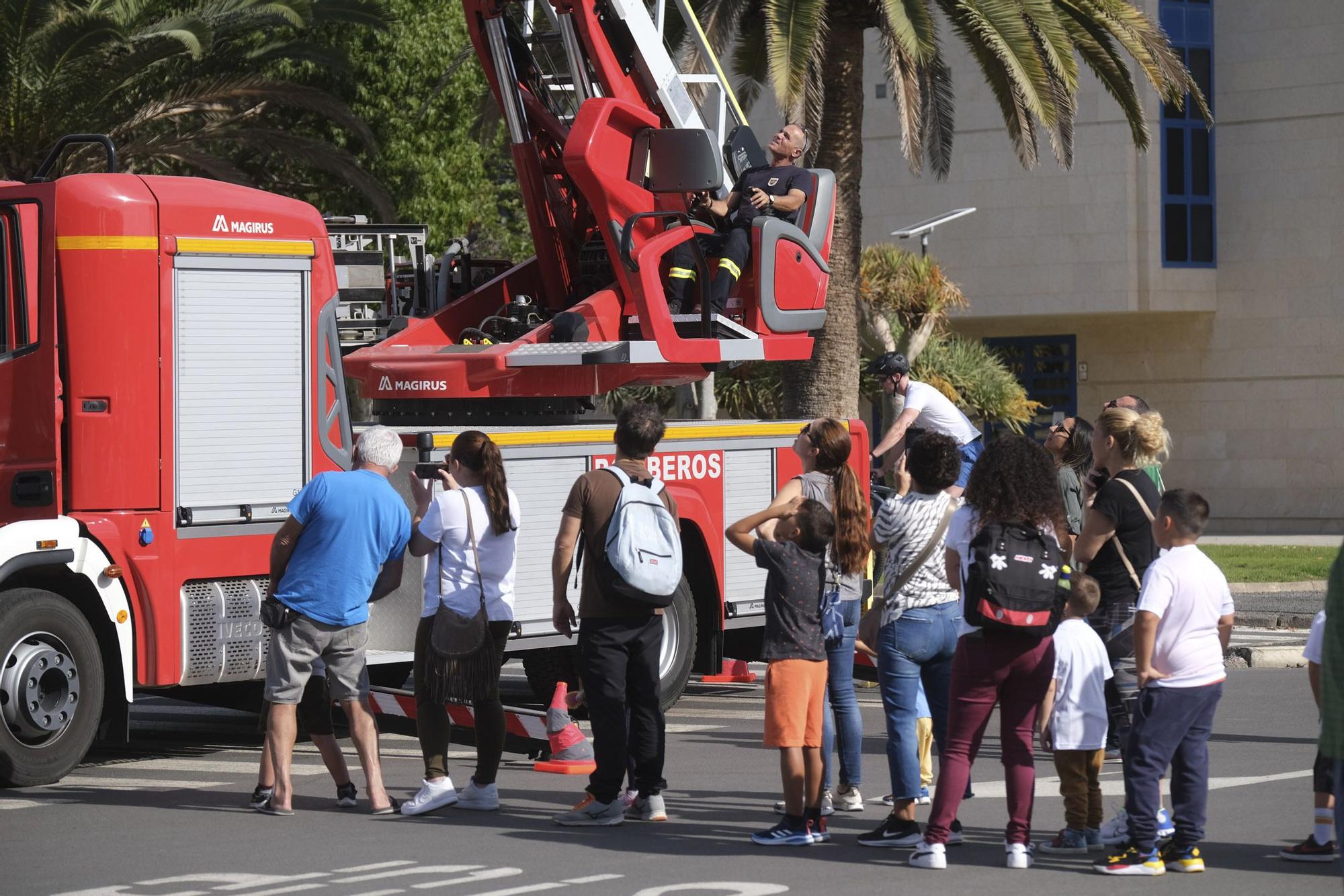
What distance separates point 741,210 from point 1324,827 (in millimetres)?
6125

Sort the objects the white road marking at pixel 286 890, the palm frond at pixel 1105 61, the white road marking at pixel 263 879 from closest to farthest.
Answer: the white road marking at pixel 286 890 < the white road marking at pixel 263 879 < the palm frond at pixel 1105 61

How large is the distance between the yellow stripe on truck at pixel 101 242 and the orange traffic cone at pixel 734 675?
577cm

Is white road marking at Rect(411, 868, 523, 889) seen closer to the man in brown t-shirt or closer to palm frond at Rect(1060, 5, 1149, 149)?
the man in brown t-shirt

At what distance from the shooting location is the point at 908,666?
8094 millimetres

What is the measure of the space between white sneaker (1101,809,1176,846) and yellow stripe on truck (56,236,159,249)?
5.51 metres

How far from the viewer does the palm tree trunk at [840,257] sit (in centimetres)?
1933

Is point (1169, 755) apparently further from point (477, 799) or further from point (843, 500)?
point (477, 799)

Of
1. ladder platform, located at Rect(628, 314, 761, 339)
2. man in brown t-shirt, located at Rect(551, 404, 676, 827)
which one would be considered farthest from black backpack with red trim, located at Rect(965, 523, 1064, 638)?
ladder platform, located at Rect(628, 314, 761, 339)

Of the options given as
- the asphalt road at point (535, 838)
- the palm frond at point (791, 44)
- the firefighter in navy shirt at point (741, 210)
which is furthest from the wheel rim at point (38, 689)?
the palm frond at point (791, 44)

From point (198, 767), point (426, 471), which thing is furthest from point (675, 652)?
point (198, 767)

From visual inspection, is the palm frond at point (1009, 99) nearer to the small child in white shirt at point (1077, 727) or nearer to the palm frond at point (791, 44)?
the palm frond at point (791, 44)

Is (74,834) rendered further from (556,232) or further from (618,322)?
(556,232)

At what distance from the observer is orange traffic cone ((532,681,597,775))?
10031mm

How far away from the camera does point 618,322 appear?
1229cm
